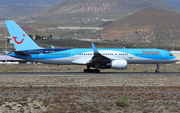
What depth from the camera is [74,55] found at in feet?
136

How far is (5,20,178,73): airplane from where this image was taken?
131ft

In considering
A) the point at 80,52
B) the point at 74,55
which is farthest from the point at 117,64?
the point at 74,55

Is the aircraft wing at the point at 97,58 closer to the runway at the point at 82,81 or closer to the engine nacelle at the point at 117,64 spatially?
the engine nacelle at the point at 117,64

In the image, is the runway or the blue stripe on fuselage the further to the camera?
the blue stripe on fuselage

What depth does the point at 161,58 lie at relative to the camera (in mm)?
43469

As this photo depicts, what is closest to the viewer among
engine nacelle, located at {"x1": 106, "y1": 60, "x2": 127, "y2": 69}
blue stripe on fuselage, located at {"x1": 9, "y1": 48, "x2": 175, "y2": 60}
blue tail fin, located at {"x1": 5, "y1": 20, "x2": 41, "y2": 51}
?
engine nacelle, located at {"x1": 106, "y1": 60, "x2": 127, "y2": 69}

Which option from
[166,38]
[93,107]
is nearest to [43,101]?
[93,107]

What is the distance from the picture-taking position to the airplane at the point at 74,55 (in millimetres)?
39938

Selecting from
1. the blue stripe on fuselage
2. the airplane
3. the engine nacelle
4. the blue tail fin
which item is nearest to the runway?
the engine nacelle

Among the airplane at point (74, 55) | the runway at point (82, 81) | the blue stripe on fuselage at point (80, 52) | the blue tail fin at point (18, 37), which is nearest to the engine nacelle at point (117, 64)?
the airplane at point (74, 55)

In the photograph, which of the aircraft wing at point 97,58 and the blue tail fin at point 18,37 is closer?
the aircraft wing at point 97,58

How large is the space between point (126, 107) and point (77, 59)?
2334cm

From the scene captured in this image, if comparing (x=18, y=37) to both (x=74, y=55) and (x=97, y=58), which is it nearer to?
(x=74, y=55)

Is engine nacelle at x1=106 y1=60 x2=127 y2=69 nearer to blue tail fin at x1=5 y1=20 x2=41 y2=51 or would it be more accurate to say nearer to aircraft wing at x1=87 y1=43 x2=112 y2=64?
aircraft wing at x1=87 y1=43 x2=112 y2=64
